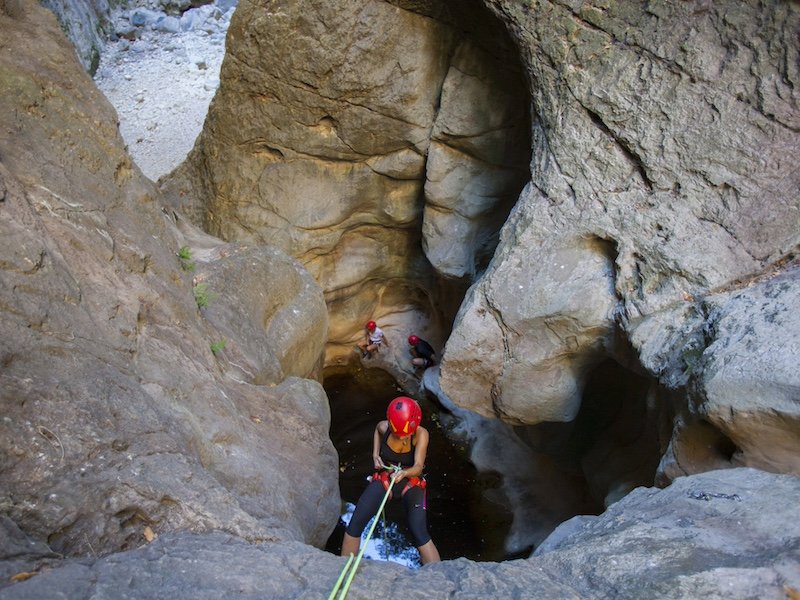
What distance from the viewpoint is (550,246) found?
5797 mm

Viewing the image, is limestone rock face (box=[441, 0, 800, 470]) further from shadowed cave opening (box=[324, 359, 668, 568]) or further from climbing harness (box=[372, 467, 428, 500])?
climbing harness (box=[372, 467, 428, 500])

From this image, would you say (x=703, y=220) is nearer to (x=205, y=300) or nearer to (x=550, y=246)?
(x=550, y=246)

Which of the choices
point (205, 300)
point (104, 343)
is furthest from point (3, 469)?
point (205, 300)

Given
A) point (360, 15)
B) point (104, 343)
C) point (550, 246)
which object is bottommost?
point (104, 343)

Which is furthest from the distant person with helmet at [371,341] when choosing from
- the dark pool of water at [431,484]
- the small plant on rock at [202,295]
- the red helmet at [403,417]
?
the red helmet at [403,417]

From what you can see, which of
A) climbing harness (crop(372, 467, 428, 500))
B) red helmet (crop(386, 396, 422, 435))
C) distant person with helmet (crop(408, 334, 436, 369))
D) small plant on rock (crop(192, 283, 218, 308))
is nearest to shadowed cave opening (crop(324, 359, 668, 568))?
distant person with helmet (crop(408, 334, 436, 369))

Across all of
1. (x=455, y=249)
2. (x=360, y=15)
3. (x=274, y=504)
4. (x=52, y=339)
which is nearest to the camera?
(x=52, y=339)

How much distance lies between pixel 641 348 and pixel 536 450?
2.79 meters

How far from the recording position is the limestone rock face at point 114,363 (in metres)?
3.01

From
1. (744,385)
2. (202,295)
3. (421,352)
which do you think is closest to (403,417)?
(202,295)

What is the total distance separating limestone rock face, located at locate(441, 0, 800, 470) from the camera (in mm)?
4945

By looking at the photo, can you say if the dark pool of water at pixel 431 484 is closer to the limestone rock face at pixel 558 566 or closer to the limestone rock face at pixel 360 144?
the limestone rock face at pixel 360 144

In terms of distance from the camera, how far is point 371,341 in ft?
32.8

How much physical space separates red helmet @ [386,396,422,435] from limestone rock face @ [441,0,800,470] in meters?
1.31
